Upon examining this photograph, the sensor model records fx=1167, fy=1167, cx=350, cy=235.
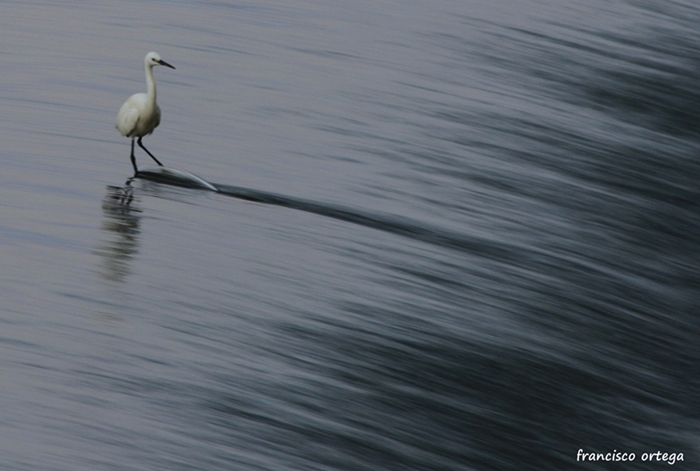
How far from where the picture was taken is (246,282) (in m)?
8.63

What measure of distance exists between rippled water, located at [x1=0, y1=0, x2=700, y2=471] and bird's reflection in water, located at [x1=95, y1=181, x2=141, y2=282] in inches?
1.1

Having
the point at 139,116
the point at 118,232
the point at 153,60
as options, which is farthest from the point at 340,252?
the point at 153,60

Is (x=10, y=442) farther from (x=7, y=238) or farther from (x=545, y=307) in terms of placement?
(x=545, y=307)

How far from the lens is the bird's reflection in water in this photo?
330 inches

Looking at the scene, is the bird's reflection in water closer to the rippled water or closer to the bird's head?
the rippled water

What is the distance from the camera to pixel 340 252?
9.39 m

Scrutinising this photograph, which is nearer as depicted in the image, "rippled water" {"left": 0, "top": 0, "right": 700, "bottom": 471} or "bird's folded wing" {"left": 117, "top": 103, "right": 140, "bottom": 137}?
"rippled water" {"left": 0, "top": 0, "right": 700, "bottom": 471}

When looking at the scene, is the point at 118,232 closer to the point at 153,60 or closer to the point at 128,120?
the point at 128,120

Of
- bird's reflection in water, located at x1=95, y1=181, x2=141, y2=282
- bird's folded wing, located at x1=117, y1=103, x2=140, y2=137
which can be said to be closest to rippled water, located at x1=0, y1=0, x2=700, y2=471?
bird's reflection in water, located at x1=95, y1=181, x2=141, y2=282

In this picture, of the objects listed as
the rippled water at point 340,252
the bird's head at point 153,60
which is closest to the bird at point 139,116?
the bird's head at point 153,60

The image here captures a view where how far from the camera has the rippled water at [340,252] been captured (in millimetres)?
6930

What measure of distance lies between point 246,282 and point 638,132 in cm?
685

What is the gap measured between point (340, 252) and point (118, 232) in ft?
5.77

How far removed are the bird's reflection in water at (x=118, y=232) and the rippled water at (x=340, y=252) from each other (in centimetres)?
3
